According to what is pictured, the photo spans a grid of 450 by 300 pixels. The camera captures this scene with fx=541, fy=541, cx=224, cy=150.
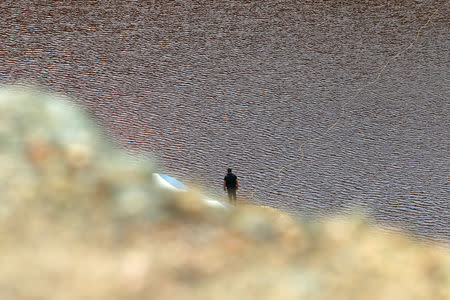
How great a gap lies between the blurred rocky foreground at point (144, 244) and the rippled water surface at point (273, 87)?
6.54 metres

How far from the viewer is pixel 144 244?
866mm

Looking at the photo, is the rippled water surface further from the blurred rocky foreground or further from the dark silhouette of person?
the blurred rocky foreground

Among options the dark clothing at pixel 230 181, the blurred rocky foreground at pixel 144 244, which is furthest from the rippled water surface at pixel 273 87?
the blurred rocky foreground at pixel 144 244

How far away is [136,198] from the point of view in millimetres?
902

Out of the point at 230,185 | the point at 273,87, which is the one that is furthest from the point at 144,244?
the point at 273,87

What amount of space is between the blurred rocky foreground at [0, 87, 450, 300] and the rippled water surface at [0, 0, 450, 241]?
6.54 metres

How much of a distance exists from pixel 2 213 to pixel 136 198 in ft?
0.73

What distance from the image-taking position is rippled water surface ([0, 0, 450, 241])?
27.0 ft

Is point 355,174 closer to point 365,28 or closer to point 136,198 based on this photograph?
point 365,28

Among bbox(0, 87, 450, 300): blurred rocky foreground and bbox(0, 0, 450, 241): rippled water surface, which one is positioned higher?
bbox(0, 0, 450, 241): rippled water surface

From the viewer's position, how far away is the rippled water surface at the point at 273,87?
8.22 metres

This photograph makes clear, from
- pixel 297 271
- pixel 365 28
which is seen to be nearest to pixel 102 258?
pixel 297 271

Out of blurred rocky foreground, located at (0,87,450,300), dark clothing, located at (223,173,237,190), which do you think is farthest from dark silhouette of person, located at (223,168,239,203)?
blurred rocky foreground, located at (0,87,450,300)

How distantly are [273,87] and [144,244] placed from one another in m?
9.73
